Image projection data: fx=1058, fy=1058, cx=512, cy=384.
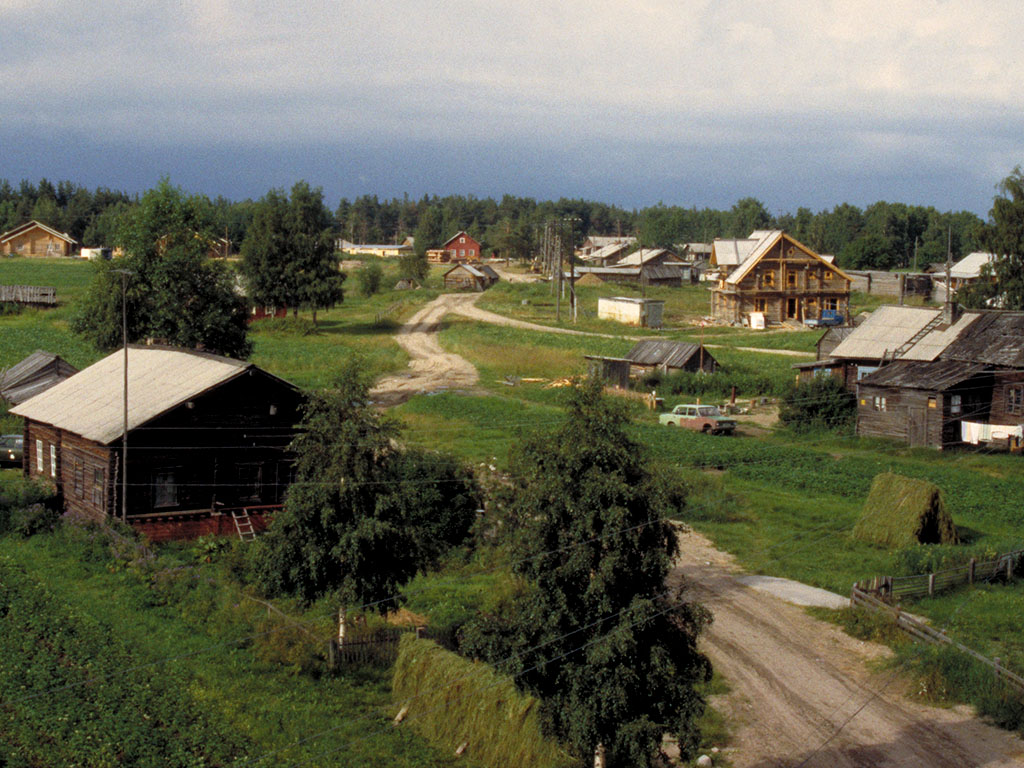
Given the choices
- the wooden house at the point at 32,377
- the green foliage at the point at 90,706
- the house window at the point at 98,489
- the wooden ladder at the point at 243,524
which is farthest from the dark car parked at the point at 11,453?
the green foliage at the point at 90,706

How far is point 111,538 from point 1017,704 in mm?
22658

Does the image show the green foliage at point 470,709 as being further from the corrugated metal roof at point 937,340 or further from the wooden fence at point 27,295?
the wooden fence at point 27,295

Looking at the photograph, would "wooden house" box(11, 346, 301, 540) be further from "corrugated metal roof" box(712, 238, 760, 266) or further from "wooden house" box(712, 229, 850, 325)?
"corrugated metal roof" box(712, 238, 760, 266)

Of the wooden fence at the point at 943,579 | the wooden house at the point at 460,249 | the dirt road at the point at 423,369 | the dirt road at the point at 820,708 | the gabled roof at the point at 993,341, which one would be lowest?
the dirt road at the point at 820,708

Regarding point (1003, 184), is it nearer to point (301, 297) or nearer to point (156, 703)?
point (301, 297)

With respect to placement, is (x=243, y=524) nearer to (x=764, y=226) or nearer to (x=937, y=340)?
(x=937, y=340)

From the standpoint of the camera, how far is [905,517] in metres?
30.9

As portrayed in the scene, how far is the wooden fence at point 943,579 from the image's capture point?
85.8 ft

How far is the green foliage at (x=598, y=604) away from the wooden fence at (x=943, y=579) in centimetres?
1228

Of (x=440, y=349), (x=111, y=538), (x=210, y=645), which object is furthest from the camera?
(x=440, y=349)

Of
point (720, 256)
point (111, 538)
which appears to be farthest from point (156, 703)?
point (720, 256)

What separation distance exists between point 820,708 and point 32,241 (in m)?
134

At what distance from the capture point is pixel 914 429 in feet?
142

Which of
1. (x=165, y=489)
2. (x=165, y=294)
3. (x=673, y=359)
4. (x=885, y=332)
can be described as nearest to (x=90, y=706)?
(x=165, y=489)
